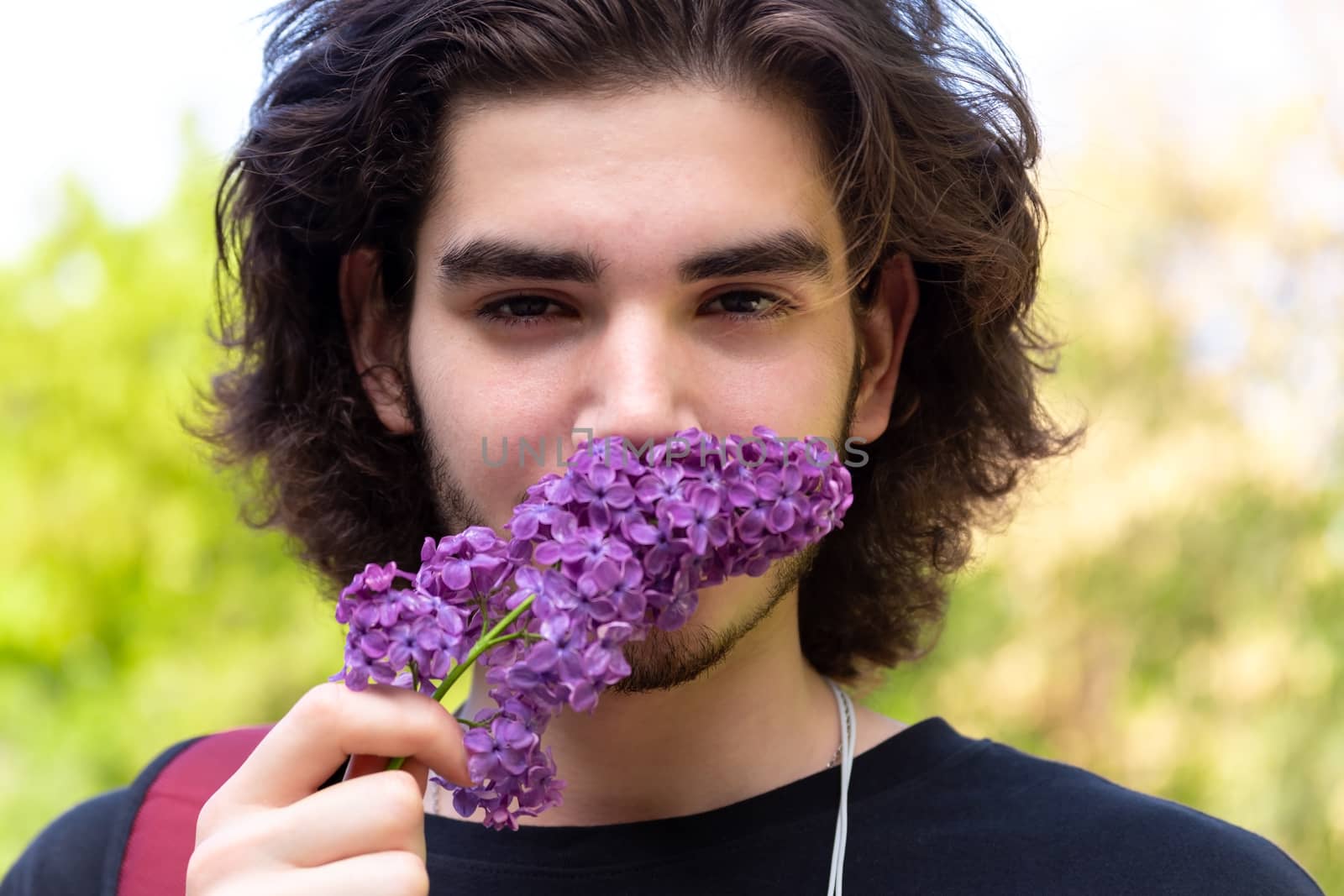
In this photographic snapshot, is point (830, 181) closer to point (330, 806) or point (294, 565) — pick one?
point (330, 806)

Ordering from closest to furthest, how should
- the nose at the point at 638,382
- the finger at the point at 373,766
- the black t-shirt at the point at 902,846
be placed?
the finger at the point at 373,766
the nose at the point at 638,382
the black t-shirt at the point at 902,846

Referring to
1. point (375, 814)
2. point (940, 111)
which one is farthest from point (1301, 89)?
point (375, 814)

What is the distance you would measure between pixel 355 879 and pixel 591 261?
44.2 inches

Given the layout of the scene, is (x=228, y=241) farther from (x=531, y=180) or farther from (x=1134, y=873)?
(x=1134, y=873)

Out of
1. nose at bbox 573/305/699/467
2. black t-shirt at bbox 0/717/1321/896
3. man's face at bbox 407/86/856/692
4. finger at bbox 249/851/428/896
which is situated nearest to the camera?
finger at bbox 249/851/428/896

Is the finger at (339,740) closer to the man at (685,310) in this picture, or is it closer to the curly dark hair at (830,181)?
the man at (685,310)

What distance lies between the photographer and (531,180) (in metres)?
2.35

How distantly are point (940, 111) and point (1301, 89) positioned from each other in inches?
299

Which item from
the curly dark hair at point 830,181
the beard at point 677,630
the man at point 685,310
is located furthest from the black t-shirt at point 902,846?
the curly dark hair at point 830,181

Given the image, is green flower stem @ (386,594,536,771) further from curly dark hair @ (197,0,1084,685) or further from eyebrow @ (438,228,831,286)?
curly dark hair @ (197,0,1084,685)

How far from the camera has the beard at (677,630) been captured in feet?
7.56

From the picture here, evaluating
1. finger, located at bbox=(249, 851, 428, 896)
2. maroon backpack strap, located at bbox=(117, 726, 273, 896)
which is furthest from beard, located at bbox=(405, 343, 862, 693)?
maroon backpack strap, located at bbox=(117, 726, 273, 896)

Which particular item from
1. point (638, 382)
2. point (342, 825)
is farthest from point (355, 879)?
point (638, 382)

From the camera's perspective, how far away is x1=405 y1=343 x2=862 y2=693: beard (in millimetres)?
2305
